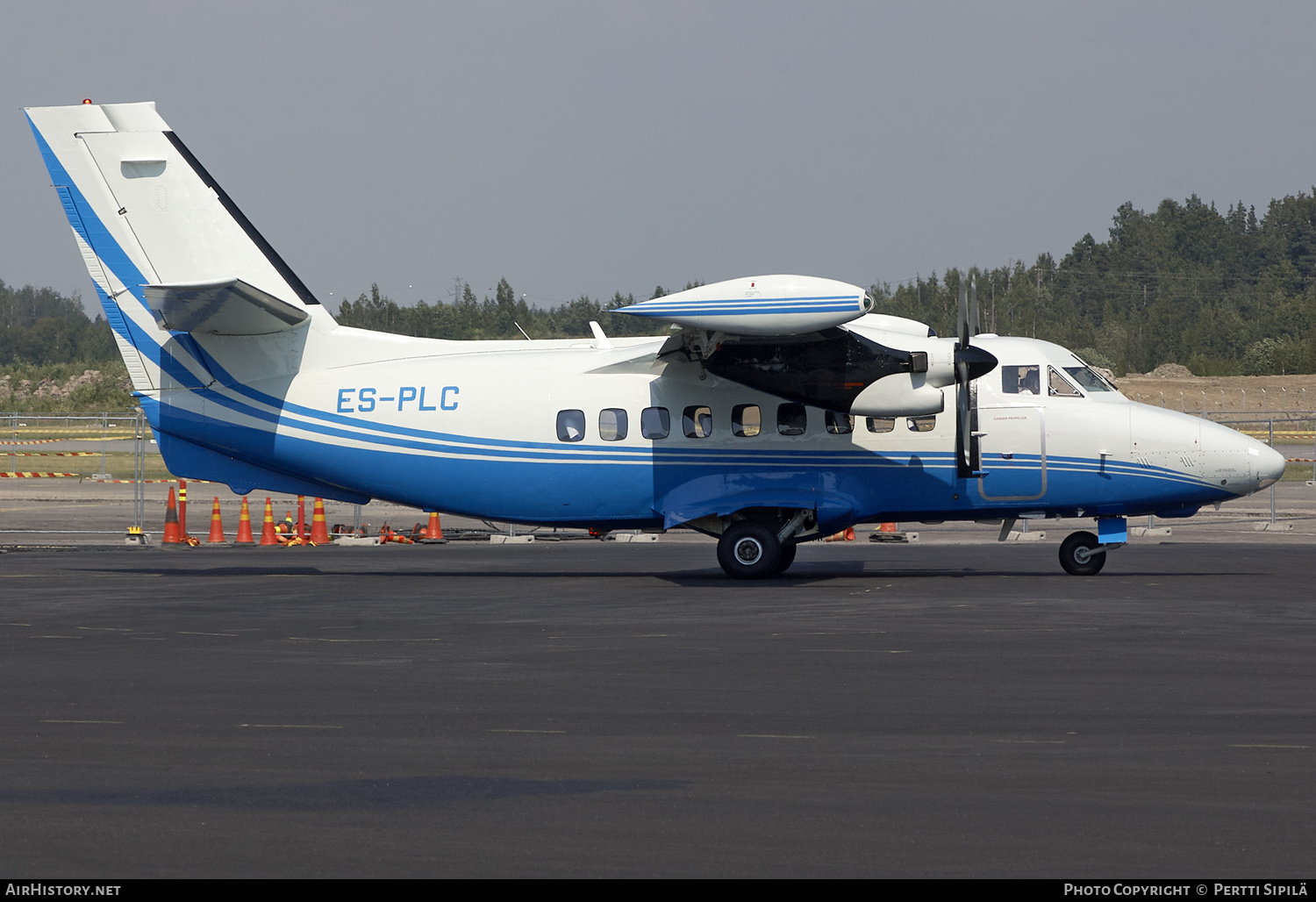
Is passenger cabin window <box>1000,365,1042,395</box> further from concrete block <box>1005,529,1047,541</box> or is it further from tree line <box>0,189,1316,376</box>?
tree line <box>0,189,1316,376</box>

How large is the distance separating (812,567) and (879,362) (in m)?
4.17

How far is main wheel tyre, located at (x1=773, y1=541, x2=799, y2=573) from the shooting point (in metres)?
18.9

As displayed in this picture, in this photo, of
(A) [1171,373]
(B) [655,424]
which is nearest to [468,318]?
(A) [1171,373]

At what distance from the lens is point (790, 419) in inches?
741

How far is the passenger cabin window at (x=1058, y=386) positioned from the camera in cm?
1886

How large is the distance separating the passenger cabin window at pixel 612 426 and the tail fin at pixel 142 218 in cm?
465

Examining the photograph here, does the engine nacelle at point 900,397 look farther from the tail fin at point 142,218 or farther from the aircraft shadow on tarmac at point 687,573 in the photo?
the tail fin at point 142,218

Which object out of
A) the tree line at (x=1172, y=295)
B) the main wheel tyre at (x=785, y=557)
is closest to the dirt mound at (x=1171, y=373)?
the tree line at (x=1172, y=295)

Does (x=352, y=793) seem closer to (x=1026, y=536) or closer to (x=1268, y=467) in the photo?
(x=1268, y=467)

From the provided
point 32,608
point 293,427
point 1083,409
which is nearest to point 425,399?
point 293,427

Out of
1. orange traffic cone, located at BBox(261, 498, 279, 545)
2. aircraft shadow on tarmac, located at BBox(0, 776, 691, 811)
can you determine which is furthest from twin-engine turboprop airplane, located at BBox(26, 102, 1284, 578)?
aircraft shadow on tarmac, located at BBox(0, 776, 691, 811)

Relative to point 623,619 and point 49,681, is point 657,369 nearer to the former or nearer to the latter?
point 623,619

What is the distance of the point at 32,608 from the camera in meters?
15.7

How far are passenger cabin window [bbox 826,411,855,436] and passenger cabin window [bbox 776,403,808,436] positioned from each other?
325mm
